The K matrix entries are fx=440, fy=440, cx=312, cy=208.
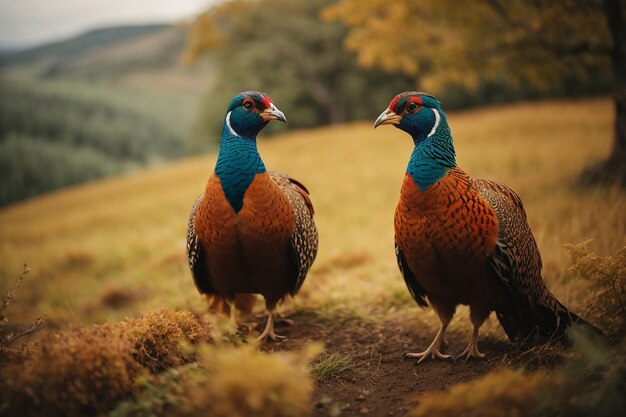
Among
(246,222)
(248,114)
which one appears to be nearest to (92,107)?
(248,114)

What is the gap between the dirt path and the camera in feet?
8.97

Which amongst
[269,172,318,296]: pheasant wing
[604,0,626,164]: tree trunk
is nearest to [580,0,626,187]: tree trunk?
[604,0,626,164]: tree trunk

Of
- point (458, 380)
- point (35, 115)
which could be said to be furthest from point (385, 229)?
point (35, 115)

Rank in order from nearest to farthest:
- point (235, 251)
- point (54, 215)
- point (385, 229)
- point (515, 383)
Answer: point (515, 383) < point (235, 251) < point (385, 229) < point (54, 215)

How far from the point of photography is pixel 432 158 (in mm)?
3053

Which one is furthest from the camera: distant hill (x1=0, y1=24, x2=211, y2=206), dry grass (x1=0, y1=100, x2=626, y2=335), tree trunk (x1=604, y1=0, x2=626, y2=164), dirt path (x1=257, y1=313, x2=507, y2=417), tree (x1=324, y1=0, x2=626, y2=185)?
distant hill (x1=0, y1=24, x2=211, y2=206)

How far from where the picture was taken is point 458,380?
3082 millimetres

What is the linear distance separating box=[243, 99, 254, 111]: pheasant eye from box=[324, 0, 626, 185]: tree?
5900 millimetres

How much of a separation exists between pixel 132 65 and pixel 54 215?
7271 centimetres

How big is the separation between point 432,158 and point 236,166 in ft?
4.66

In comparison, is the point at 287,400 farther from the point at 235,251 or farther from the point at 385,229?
the point at 385,229

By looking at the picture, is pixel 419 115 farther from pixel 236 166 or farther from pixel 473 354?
pixel 473 354

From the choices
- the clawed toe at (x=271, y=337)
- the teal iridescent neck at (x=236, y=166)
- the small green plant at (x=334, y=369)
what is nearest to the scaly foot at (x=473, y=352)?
the small green plant at (x=334, y=369)

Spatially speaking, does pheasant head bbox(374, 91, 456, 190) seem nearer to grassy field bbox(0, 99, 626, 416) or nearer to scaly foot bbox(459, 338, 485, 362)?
scaly foot bbox(459, 338, 485, 362)
